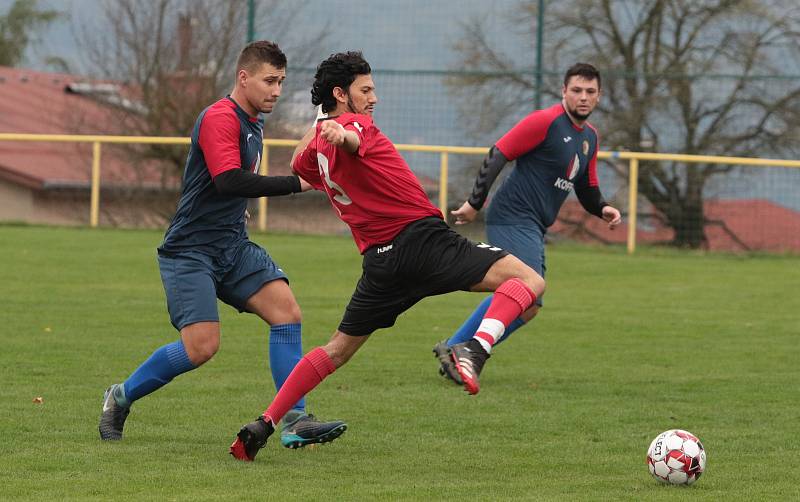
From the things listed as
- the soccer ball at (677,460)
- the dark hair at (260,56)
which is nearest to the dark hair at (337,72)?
the dark hair at (260,56)

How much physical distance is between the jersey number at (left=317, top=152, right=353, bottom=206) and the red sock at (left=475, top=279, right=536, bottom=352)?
822 mm

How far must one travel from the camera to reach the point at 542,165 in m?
9.59

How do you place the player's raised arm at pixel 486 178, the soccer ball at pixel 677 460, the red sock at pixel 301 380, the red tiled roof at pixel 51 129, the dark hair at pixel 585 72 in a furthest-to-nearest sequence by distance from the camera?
1. the red tiled roof at pixel 51 129
2. the dark hair at pixel 585 72
3. the player's raised arm at pixel 486 178
4. the red sock at pixel 301 380
5. the soccer ball at pixel 677 460

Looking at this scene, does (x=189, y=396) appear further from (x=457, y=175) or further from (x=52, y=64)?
(x=52, y=64)

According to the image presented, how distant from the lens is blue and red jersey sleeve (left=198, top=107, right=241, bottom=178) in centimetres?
661

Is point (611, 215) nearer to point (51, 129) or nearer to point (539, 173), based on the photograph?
point (539, 173)

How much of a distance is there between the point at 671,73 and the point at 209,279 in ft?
54.3

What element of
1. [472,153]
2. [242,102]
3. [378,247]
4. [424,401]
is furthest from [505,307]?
[472,153]

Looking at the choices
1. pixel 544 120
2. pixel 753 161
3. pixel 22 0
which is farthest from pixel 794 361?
pixel 22 0

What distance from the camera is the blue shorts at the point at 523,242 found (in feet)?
30.9

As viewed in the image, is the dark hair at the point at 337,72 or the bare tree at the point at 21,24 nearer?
the dark hair at the point at 337,72

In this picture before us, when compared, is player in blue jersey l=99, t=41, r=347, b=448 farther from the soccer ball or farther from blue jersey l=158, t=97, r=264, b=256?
the soccer ball

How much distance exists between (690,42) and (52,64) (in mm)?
19016

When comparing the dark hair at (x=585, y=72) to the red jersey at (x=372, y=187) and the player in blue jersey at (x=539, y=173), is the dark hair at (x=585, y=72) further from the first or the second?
the red jersey at (x=372, y=187)
